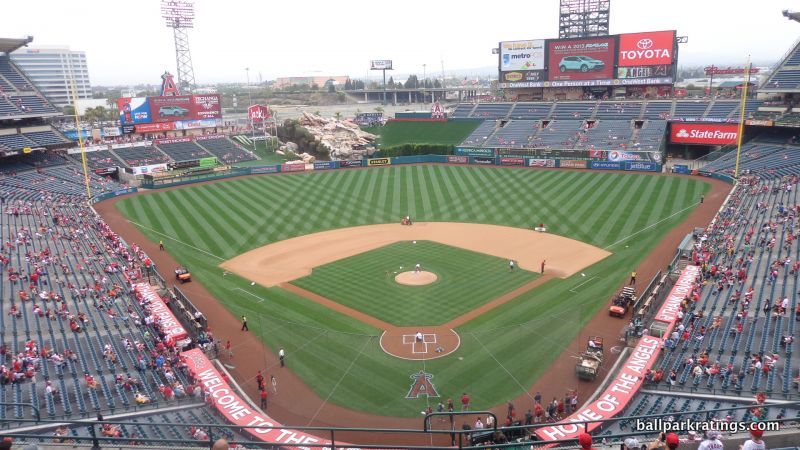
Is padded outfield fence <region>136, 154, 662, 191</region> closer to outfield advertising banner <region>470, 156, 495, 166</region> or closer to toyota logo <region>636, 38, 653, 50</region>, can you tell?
outfield advertising banner <region>470, 156, 495, 166</region>

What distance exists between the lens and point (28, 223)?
36250 millimetres

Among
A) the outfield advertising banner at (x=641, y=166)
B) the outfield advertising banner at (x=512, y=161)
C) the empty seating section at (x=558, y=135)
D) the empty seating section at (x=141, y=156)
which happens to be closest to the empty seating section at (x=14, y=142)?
the empty seating section at (x=141, y=156)

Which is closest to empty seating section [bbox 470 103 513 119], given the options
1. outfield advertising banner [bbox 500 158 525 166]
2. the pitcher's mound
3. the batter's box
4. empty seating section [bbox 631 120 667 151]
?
outfield advertising banner [bbox 500 158 525 166]

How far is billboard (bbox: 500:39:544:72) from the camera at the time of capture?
7775 centimetres

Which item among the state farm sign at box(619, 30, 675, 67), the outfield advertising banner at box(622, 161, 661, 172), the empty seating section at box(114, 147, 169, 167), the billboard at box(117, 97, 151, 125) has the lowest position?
the outfield advertising banner at box(622, 161, 661, 172)

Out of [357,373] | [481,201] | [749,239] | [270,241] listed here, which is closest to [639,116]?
[481,201]

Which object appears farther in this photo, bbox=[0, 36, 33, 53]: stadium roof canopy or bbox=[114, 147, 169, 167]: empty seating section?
bbox=[114, 147, 169, 167]: empty seating section

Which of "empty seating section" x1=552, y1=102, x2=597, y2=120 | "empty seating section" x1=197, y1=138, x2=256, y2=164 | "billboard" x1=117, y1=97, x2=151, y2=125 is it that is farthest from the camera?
"empty seating section" x1=197, y1=138, x2=256, y2=164

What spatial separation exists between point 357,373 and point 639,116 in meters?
62.0

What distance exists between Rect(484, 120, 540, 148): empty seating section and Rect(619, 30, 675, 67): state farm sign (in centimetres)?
1437

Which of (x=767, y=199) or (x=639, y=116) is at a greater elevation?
(x=639, y=116)

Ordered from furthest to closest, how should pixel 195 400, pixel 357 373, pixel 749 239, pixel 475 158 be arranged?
1. pixel 475 158
2. pixel 749 239
3. pixel 357 373
4. pixel 195 400

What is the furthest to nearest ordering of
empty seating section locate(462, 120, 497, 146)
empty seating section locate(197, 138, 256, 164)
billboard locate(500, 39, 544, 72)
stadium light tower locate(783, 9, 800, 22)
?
billboard locate(500, 39, 544, 72), empty seating section locate(197, 138, 256, 164), empty seating section locate(462, 120, 497, 146), stadium light tower locate(783, 9, 800, 22)

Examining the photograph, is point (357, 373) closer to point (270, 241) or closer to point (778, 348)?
point (778, 348)
